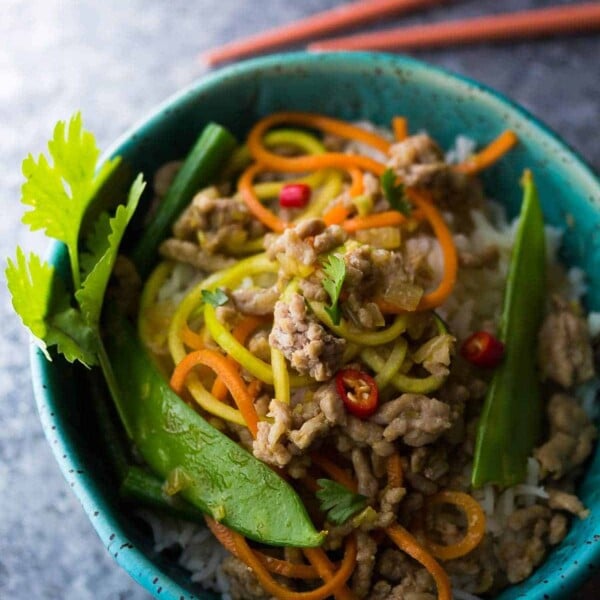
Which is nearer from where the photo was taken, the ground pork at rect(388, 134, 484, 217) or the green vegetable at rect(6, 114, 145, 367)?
the green vegetable at rect(6, 114, 145, 367)

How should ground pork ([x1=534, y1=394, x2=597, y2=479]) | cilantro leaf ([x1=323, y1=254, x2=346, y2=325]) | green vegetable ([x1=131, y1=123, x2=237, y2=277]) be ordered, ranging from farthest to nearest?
green vegetable ([x1=131, y1=123, x2=237, y2=277])
ground pork ([x1=534, y1=394, x2=597, y2=479])
cilantro leaf ([x1=323, y1=254, x2=346, y2=325])

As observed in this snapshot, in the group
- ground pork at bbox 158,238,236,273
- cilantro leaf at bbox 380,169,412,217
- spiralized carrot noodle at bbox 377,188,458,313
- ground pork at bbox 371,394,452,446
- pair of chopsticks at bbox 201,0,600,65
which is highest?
pair of chopsticks at bbox 201,0,600,65

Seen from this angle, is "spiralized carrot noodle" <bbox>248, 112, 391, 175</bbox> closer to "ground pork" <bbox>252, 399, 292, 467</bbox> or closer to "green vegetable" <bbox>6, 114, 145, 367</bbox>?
"green vegetable" <bbox>6, 114, 145, 367</bbox>

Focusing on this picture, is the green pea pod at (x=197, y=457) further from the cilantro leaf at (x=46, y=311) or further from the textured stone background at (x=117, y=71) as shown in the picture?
the textured stone background at (x=117, y=71)

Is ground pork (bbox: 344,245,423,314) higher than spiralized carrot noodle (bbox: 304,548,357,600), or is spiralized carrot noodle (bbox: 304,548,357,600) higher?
ground pork (bbox: 344,245,423,314)

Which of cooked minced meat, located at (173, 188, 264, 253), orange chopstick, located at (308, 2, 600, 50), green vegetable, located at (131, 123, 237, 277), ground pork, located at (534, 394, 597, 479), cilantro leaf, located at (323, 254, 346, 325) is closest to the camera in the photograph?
cilantro leaf, located at (323, 254, 346, 325)

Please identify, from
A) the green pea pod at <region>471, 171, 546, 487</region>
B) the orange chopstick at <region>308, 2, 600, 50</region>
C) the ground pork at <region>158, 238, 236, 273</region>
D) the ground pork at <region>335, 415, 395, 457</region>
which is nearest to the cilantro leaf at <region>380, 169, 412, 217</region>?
the green pea pod at <region>471, 171, 546, 487</region>

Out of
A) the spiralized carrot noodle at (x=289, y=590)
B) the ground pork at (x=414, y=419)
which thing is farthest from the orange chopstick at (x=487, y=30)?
the spiralized carrot noodle at (x=289, y=590)

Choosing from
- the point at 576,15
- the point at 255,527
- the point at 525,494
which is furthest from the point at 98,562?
the point at 576,15
